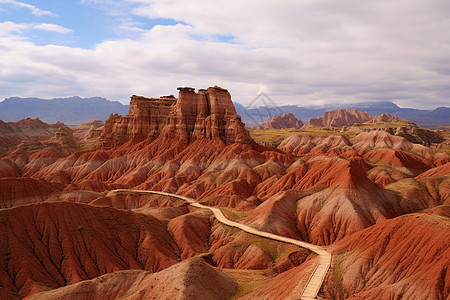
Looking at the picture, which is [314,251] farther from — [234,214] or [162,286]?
[234,214]

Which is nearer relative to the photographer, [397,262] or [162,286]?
[397,262]

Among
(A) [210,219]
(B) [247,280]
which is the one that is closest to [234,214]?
(A) [210,219]

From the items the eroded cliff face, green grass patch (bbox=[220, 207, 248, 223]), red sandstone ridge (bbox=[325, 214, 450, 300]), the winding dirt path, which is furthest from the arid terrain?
green grass patch (bbox=[220, 207, 248, 223])

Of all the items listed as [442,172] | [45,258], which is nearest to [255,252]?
[45,258]

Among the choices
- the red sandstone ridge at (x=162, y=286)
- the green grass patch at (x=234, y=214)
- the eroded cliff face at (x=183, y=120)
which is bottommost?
the green grass patch at (x=234, y=214)

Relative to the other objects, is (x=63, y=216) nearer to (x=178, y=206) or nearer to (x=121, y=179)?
(x=178, y=206)

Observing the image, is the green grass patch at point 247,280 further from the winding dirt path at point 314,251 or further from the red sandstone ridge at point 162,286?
the winding dirt path at point 314,251

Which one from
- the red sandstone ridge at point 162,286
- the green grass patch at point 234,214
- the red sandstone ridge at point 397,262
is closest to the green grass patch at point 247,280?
the red sandstone ridge at point 162,286
